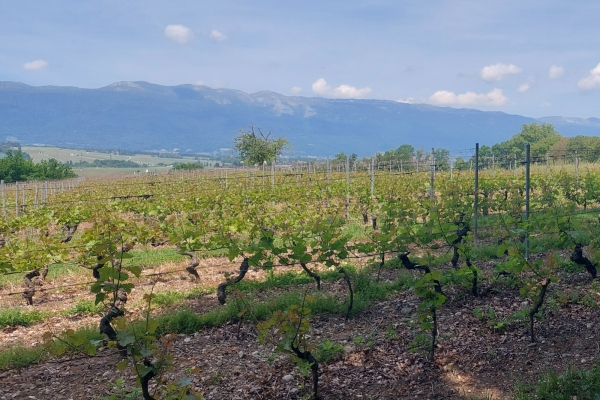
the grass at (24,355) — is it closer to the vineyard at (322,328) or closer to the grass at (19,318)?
the vineyard at (322,328)

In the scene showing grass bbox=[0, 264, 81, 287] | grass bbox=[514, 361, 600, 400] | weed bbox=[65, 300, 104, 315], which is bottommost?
grass bbox=[0, 264, 81, 287]

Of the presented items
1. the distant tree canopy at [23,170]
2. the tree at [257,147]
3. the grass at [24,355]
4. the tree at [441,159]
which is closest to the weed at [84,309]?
the grass at [24,355]

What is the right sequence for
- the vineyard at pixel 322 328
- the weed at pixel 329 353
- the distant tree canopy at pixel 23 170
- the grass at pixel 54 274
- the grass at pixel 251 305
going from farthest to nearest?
the distant tree canopy at pixel 23 170, the grass at pixel 54 274, the grass at pixel 251 305, the weed at pixel 329 353, the vineyard at pixel 322 328

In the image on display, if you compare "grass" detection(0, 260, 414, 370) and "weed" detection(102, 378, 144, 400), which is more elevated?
"grass" detection(0, 260, 414, 370)

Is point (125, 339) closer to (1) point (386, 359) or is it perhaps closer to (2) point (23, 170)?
(1) point (386, 359)

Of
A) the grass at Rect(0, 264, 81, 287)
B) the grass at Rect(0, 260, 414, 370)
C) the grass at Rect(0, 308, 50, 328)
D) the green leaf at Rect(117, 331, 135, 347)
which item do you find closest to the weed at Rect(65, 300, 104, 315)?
the grass at Rect(0, 260, 414, 370)

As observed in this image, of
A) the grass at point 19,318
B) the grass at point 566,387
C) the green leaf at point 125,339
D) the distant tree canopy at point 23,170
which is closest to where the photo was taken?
the green leaf at point 125,339

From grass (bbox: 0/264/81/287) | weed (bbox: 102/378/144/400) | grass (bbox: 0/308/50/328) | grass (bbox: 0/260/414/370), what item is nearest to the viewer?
weed (bbox: 102/378/144/400)

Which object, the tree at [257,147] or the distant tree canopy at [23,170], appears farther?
the distant tree canopy at [23,170]

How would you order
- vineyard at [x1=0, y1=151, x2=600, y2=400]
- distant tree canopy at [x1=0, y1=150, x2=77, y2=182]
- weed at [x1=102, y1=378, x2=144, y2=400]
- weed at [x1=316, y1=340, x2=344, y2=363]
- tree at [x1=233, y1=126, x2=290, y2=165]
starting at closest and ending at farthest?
vineyard at [x1=0, y1=151, x2=600, y2=400]
weed at [x1=102, y1=378, x2=144, y2=400]
weed at [x1=316, y1=340, x2=344, y2=363]
tree at [x1=233, y1=126, x2=290, y2=165]
distant tree canopy at [x1=0, y1=150, x2=77, y2=182]

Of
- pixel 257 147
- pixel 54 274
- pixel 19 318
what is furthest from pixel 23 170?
pixel 19 318

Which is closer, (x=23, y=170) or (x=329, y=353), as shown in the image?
(x=329, y=353)

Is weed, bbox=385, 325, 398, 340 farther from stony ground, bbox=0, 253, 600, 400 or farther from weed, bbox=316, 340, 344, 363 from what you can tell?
weed, bbox=316, 340, 344, 363

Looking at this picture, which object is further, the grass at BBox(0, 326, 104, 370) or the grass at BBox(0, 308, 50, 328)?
the grass at BBox(0, 308, 50, 328)
